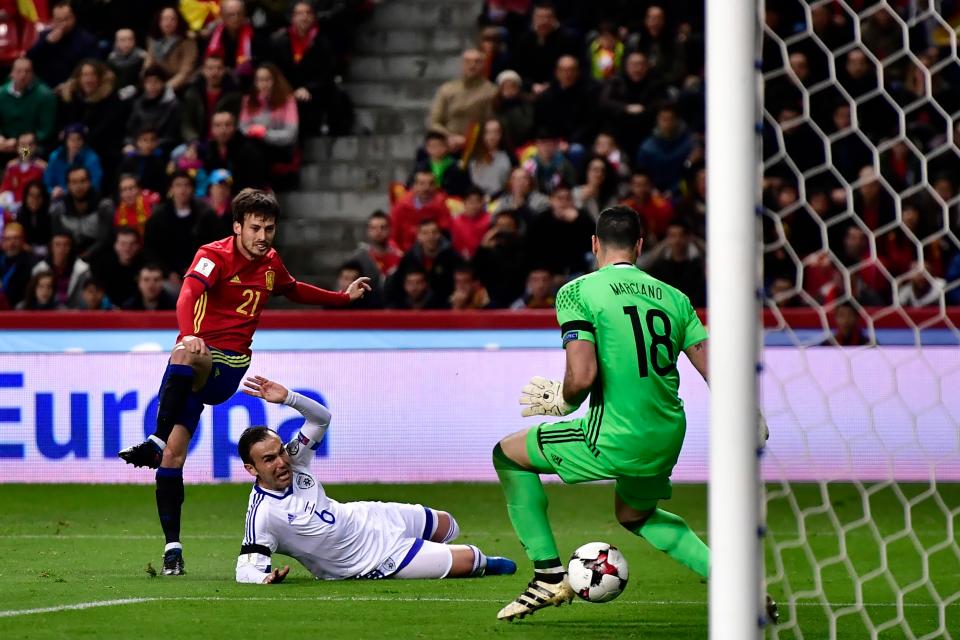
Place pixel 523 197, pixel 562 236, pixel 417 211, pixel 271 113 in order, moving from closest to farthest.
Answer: pixel 562 236
pixel 523 197
pixel 417 211
pixel 271 113

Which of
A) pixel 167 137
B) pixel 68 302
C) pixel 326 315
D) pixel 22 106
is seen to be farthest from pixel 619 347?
pixel 22 106

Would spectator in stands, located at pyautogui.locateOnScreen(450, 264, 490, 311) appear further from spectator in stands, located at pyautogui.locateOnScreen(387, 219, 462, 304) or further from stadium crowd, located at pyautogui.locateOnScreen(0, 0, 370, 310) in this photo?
stadium crowd, located at pyautogui.locateOnScreen(0, 0, 370, 310)

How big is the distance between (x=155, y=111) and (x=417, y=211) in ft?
9.81

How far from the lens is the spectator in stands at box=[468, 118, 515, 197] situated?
564 inches

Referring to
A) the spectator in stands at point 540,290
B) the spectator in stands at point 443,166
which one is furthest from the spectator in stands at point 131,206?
the spectator in stands at point 540,290

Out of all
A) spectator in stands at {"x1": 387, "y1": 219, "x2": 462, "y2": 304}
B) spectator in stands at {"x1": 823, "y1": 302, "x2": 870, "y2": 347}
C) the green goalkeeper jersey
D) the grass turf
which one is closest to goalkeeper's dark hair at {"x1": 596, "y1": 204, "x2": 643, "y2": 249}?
the green goalkeeper jersey

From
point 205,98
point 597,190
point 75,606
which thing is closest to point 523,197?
point 597,190

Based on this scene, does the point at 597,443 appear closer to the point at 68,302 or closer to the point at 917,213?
the point at 917,213

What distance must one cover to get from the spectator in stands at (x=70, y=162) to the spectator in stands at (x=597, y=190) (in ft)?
14.9

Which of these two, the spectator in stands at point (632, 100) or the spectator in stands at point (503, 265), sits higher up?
the spectator in stands at point (632, 100)

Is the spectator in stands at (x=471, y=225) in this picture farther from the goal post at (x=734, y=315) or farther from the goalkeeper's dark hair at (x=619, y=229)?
the goal post at (x=734, y=315)

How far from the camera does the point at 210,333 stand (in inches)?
328

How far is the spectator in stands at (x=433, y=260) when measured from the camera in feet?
43.4

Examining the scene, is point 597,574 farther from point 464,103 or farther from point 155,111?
point 155,111
